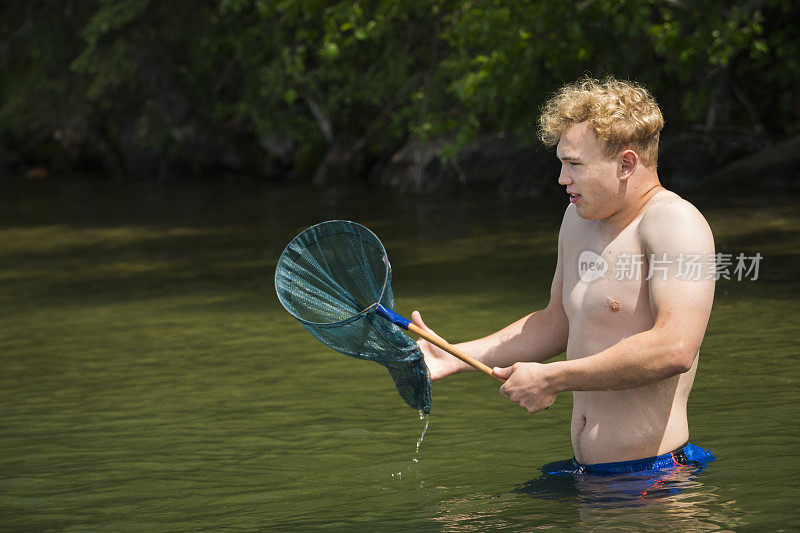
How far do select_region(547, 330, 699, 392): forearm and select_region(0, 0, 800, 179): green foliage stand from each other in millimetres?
10745

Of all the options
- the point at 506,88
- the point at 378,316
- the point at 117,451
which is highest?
the point at 506,88

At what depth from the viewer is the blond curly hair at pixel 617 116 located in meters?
4.12

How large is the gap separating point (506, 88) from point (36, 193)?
1359 cm

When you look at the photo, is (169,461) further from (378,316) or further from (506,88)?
(506,88)

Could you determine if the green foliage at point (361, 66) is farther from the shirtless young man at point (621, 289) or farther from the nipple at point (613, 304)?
the nipple at point (613, 304)

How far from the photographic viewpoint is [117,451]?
6352mm

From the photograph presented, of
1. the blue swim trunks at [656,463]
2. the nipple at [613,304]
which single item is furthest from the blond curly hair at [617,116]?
the blue swim trunks at [656,463]

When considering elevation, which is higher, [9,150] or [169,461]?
[9,150]

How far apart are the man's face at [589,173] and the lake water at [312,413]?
3.34ft

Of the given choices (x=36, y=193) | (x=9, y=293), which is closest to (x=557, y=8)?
(x=9, y=293)

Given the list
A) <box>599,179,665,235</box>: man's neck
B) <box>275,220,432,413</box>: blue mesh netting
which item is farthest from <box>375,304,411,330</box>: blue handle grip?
<box>599,179,665,235</box>: man's neck

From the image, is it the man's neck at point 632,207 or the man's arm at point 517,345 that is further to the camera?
the man's arm at point 517,345

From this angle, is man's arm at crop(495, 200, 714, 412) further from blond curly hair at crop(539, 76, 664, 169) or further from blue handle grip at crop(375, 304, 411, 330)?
blue handle grip at crop(375, 304, 411, 330)

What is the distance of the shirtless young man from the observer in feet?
13.0
